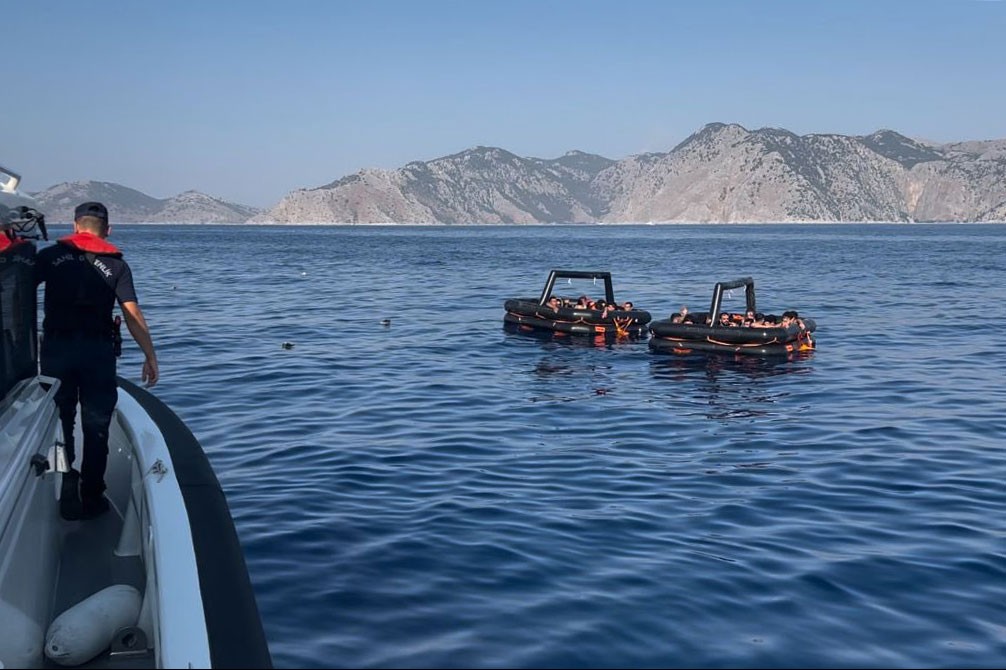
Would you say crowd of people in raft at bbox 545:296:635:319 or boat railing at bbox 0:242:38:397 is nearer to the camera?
boat railing at bbox 0:242:38:397

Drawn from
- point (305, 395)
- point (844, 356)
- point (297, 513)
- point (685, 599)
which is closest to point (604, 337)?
point (844, 356)

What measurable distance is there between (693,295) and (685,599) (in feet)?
135

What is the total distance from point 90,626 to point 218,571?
2.37ft

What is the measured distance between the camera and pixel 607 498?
37.1 feet

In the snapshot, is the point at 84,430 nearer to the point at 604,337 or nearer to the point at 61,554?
the point at 61,554

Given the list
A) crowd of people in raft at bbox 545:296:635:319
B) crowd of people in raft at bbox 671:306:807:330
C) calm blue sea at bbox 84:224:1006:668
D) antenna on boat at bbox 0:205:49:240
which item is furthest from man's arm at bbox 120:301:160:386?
crowd of people in raft at bbox 545:296:635:319

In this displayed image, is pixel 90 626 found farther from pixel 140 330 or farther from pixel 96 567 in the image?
pixel 140 330

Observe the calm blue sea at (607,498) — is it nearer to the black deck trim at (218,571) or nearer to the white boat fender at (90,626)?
the black deck trim at (218,571)

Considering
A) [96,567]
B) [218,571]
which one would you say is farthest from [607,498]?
[218,571]

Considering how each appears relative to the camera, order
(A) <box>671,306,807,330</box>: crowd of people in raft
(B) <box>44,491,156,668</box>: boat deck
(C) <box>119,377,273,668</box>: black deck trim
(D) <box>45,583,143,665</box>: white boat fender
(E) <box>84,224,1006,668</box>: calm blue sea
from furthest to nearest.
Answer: (A) <box>671,306,807,330</box>: crowd of people in raft, (E) <box>84,224,1006,668</box>: calm blue sea, (B) <box>44,491,156,668</box>: boat deck, (D) <box>45,583,143,665</box>: white boat fender, (C) <box>119,377,273,668</box>: black deck trim

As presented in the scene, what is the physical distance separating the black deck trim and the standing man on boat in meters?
0.57

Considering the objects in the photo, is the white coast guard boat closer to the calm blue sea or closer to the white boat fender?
the white boat fender

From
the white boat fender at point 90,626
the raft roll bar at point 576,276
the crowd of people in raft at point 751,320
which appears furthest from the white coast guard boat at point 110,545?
the raft roll bar at point 576,276

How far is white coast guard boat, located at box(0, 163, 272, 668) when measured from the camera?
4.59 meters
